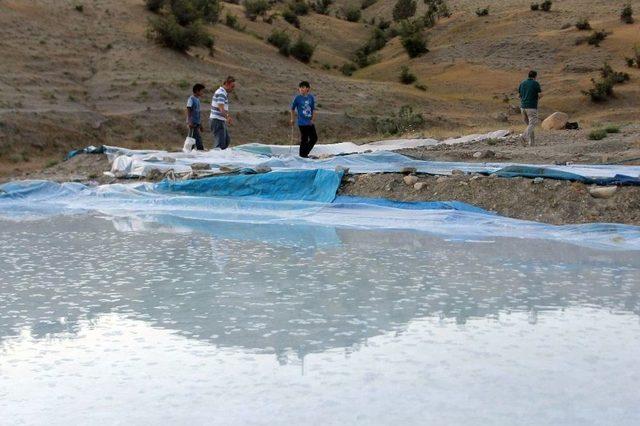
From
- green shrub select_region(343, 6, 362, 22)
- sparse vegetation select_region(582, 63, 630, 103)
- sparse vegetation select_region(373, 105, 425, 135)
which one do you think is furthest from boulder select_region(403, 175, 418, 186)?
green shrub select_region(343, 6, 362, 22)

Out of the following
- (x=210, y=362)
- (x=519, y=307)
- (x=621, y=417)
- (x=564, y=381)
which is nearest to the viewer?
(x=621, y=417)

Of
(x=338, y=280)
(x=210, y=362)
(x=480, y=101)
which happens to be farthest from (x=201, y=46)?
(x=210, y=362)

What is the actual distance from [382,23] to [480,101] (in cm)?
2703

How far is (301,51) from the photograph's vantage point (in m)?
48.3

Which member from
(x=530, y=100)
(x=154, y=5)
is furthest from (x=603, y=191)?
(x=154, y=5)

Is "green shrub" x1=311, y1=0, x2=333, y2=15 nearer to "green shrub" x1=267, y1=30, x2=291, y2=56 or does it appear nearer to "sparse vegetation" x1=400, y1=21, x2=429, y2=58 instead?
"sparse vegetation" x1=400, y1=21, x2=429, y2=58

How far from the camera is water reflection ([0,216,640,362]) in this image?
23.8 feet

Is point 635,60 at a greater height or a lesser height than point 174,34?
lesser

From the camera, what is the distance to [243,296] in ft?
27.1

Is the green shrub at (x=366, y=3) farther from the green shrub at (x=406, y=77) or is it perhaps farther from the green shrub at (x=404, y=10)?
the green shrub at (x=406, y=77)

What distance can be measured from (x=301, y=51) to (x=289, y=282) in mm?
40324

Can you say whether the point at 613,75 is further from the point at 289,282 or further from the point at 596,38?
the point at 289,282

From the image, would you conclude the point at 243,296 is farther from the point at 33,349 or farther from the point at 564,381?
the point at 564,381

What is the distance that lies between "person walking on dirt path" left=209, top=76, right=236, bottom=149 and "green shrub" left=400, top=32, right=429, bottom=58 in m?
32.1
